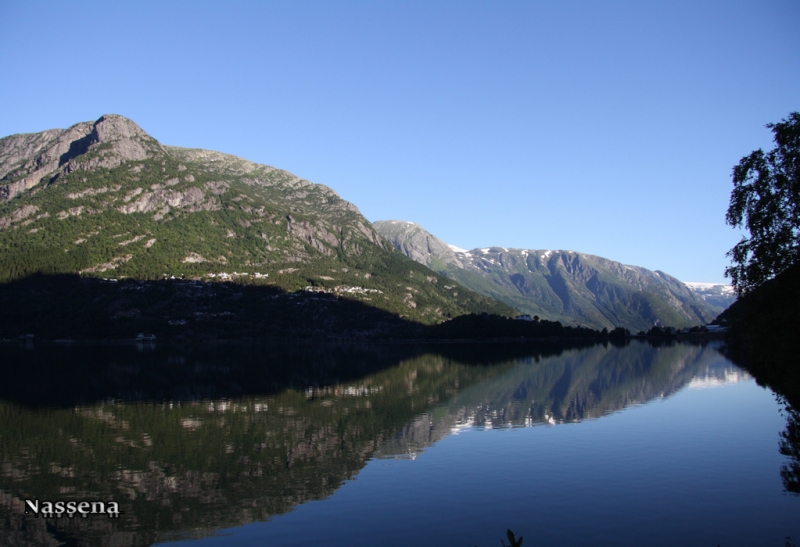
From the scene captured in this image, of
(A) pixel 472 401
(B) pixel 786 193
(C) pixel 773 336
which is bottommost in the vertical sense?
(A) pixel 472 401

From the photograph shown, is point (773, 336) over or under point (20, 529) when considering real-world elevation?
over

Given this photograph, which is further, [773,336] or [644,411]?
[644,411]

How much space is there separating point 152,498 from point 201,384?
57.7 m

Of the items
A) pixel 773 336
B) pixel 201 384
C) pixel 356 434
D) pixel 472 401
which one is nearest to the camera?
pixel 773 336

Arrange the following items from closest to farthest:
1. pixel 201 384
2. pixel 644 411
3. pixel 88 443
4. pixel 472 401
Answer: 1. pixel 88 443
2. pixel 644 411
3. pixel 472 401
4. pixel 201 384

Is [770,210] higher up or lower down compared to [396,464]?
higher up

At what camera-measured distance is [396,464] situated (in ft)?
138

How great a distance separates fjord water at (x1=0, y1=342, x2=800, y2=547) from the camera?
2927cm

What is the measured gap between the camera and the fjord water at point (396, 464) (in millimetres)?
29266

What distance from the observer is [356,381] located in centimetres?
9644

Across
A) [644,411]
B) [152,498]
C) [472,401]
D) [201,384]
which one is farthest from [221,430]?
[644,411]

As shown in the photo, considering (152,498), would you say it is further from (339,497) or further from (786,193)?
(786,193)

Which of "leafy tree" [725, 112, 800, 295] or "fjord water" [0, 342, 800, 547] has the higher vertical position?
"leafy tree" [725, 112, 800, 295]

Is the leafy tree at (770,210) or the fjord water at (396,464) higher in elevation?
the leafy tree at (770,210)
